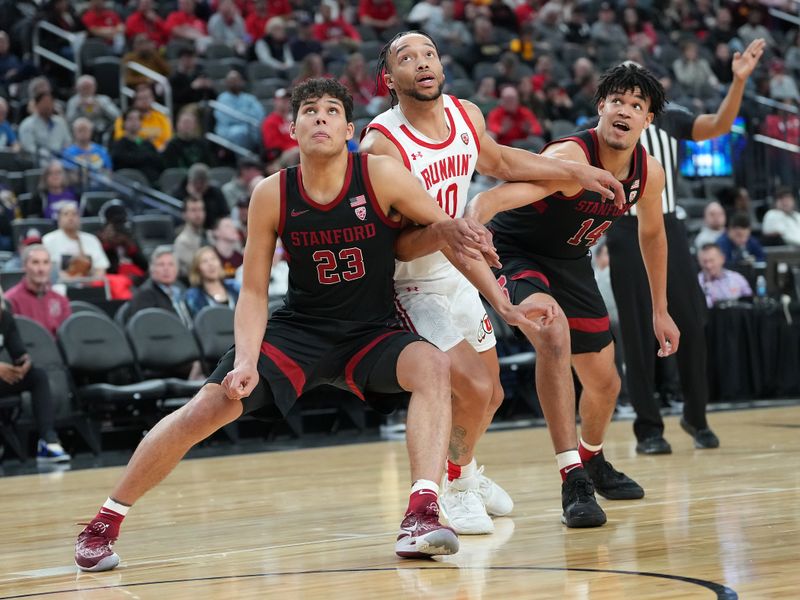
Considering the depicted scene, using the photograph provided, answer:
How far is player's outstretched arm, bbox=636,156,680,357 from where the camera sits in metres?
5.28

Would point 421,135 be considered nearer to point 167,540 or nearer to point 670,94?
point 167,540

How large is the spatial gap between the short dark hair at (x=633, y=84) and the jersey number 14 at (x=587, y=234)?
49 centimetres

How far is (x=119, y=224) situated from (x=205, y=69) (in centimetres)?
446

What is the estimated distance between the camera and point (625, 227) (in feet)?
23.6

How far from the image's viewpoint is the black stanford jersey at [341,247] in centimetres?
432

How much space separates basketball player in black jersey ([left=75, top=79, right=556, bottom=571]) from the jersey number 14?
949 mm

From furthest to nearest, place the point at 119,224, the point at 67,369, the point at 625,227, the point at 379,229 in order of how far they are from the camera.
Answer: the point at 119,224, the point at 67,369, the point at 625,227, the point at 379,229

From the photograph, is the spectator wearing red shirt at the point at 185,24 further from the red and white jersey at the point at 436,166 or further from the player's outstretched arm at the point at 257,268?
the player's outstretched arm at the point at 257,268

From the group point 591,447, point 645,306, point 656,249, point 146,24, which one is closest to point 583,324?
point 656,249

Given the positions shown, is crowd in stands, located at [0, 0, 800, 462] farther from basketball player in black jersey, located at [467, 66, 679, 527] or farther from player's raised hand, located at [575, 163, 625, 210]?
player's raised hand, located at [575, 163, 625, 210]

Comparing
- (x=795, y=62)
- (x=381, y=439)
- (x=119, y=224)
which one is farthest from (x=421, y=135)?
(x=795, y=62)

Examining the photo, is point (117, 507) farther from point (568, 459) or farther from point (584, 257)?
point (584, 257)

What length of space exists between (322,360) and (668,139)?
3632 millimetres

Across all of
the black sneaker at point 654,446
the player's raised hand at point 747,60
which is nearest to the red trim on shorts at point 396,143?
the player's raised hand at point 747,60
